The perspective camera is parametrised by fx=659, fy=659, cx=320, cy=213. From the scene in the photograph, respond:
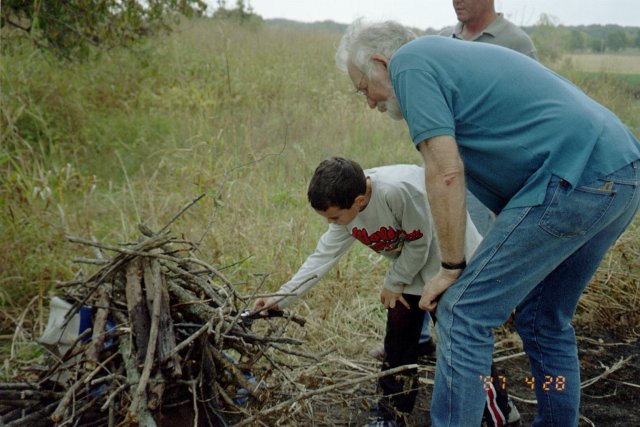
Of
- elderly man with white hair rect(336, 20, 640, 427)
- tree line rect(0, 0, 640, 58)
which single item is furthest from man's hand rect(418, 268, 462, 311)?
tree line rect(0, 0, 640, 58)

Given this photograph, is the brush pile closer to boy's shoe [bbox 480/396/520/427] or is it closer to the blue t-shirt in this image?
boy's shoe [bbox 480/396/520/427]

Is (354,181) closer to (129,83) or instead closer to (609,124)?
(609,124)

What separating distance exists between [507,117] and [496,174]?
0.19 meters

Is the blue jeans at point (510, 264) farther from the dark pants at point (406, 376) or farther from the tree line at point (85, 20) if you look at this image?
the tree line at point (85, 20)

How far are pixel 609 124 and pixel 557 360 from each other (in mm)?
923

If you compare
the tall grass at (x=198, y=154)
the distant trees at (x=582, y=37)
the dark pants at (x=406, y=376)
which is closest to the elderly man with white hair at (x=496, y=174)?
the dark pants at (x=406, y=376)

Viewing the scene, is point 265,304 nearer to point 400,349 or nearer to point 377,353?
point 400,349

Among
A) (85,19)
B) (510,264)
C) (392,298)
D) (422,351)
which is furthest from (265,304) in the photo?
(85,19)

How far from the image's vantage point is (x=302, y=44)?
12.4 m

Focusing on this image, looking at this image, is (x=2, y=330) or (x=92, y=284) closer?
(x=92, y=284)

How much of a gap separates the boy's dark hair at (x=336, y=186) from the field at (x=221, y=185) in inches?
18.2

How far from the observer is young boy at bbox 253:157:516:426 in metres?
2.58

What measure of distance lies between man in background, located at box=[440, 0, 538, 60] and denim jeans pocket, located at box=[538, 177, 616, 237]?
6.59 feet

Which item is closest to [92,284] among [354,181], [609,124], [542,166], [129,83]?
[354,181]
